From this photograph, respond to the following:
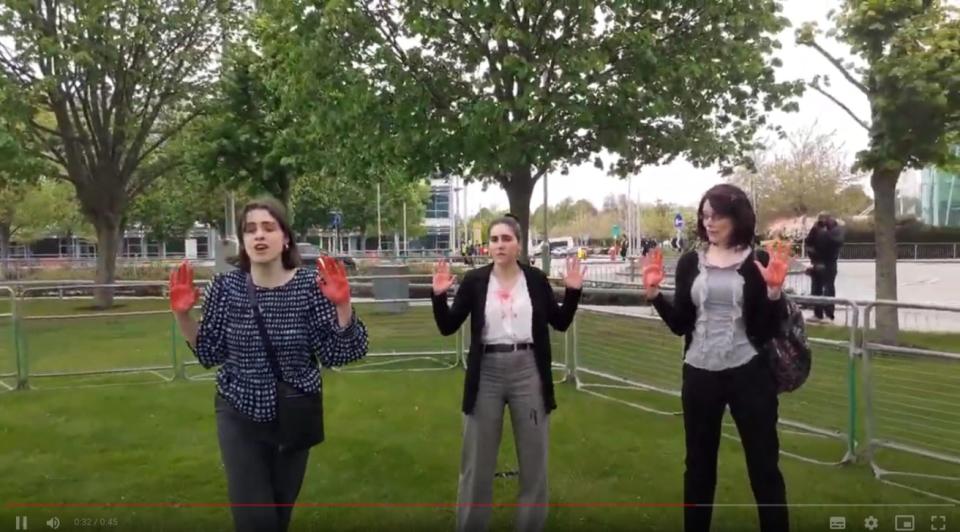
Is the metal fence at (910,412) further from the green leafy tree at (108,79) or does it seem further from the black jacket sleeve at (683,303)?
the green leafy tree at (108,79)

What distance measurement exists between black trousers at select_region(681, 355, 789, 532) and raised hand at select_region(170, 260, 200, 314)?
233 centimetres

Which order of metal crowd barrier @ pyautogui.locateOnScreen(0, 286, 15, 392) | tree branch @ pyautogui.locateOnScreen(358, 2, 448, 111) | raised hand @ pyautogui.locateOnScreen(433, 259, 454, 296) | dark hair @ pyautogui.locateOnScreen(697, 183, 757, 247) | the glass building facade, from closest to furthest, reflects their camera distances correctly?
dark hair @ pyautogui.locateOnScreen(697, 183, 757, 247) < raised hand @ pyautogui.locateOnScreen(433, 259, 454, 296) < metal crowd barrier @ pyautogui.locateOnScreen(0, 286, 15, 392) < tree branch @ pyautogui.locateOnScreen(358, 2, 448, 111) < the glass building facade

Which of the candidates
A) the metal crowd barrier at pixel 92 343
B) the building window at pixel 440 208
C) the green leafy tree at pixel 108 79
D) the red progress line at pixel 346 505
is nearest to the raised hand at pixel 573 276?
the red progress line at pixel 346 505

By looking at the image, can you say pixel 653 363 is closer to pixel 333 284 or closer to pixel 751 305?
pixel 751 305

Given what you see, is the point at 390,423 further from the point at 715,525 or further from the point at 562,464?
the point at 715,525

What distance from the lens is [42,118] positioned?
2677 cm

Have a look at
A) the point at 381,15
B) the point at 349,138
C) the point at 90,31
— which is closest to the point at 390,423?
the point at 349,138

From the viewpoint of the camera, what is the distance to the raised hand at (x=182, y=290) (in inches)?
135

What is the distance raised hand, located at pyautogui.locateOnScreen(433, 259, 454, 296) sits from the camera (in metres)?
4.04

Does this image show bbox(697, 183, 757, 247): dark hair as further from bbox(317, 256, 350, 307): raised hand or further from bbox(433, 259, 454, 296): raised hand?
bbox(317, 256, 350, 307): raised hand

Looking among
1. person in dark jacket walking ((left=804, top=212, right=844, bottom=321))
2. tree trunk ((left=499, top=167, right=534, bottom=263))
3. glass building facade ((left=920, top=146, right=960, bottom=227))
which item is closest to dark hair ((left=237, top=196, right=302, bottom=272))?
tree trunk ((left=499, top=167, right=534, bottom=263))

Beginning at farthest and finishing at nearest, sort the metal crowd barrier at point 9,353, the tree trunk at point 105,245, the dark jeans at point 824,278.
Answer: the tree trunk at point 105,245
the dark jeans at point 824,278
the metal crowd barrier at point 9,353

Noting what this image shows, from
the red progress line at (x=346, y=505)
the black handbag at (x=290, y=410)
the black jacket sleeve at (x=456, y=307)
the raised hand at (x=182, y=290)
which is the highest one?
the raised hand at (x=182, y=290)

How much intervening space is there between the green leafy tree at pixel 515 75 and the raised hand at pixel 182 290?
19.6 ft
